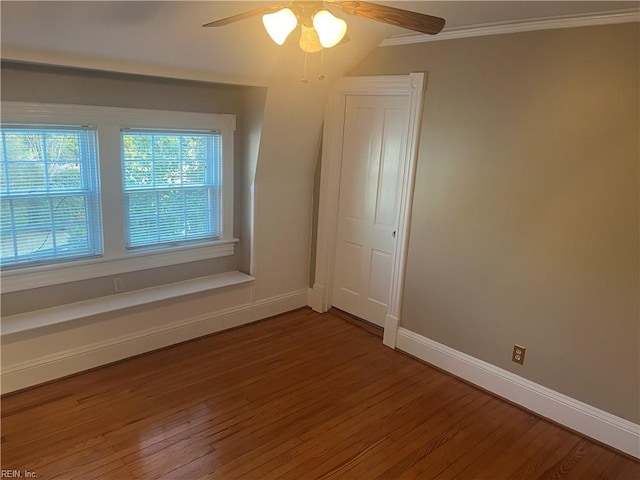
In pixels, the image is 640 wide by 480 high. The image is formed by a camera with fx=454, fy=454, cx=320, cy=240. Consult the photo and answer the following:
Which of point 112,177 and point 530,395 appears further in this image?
point 112,177

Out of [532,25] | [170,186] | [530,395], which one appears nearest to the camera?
[532,25]

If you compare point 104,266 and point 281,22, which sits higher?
point 281,22

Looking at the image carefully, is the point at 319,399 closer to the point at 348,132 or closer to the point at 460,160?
the point at 460,160

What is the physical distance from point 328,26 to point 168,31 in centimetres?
130

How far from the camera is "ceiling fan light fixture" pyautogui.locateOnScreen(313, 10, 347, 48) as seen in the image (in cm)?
174

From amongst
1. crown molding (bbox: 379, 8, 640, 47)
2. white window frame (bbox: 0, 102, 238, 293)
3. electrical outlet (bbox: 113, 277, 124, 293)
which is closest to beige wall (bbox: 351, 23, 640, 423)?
crown molding (bbox: 379, 8, 640, 47)

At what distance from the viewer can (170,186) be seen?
11.6 feet

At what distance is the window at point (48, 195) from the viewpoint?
2814 mm

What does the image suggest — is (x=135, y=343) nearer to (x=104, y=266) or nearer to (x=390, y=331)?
(x=104, y=266)

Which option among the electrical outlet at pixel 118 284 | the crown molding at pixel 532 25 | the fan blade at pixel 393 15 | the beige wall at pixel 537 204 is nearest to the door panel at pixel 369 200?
the beige wall at pixel 537 204

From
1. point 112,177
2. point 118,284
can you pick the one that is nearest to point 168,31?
point 112,177

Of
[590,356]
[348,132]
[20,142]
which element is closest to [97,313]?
[20,142]

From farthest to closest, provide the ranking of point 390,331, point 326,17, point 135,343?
1. point 390,331
2. point 135,343
3. point 326,17

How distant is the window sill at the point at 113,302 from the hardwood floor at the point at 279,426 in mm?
415
